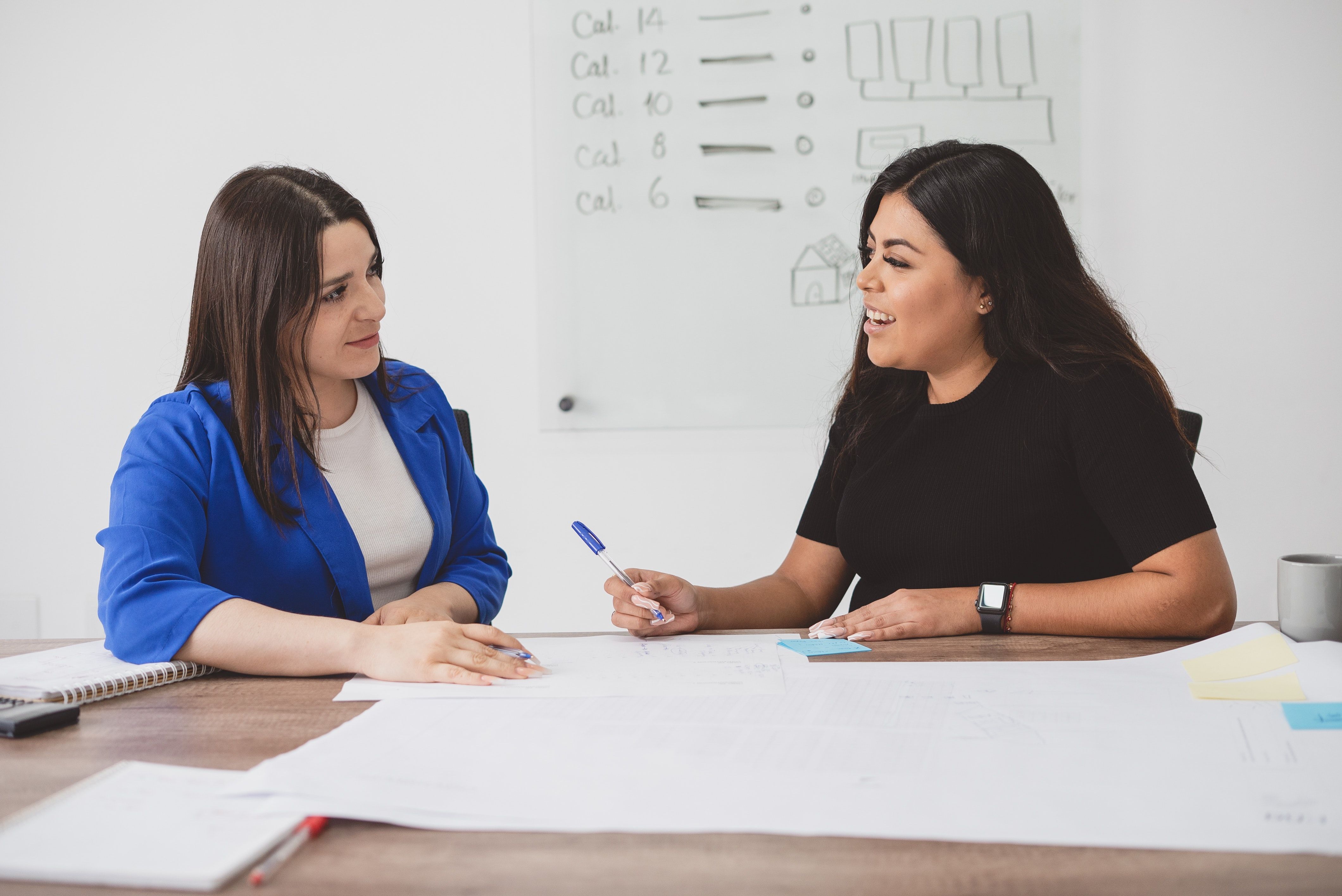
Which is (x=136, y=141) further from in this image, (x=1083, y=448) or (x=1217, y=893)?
(x=1217, y=893)

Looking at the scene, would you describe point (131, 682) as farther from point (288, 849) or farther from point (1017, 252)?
point (1017, 252)

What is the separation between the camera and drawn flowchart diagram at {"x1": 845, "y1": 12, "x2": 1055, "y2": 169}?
254cm

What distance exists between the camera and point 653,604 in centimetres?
128

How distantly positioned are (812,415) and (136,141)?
2.03m

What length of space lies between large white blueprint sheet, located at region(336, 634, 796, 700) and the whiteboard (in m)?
1.47

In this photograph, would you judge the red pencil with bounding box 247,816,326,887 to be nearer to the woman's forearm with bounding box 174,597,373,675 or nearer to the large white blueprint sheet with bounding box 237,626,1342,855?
the large white blueprint sheet with bounding box 237,626,1342,855

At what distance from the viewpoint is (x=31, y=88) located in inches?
109

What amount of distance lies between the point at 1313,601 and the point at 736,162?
188 cm

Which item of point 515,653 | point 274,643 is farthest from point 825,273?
point 274,643

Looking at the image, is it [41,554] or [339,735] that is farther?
[41,554]

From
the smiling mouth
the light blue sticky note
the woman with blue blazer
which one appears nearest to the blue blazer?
the woman with blue blazer

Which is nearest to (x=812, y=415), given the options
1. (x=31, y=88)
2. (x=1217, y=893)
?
(x=1217, y=893)

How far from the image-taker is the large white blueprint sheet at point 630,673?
98 centimetres

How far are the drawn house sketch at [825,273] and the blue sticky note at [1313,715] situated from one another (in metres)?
1.87
